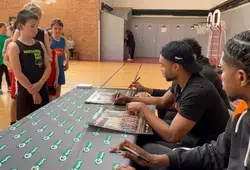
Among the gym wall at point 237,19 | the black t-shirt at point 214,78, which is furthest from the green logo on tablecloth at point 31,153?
the gym wall at point 237,19

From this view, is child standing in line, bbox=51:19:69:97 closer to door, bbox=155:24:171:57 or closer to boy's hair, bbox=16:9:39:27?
boy's hair, bbox=16:9:39:27

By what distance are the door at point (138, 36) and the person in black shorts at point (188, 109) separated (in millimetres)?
13150

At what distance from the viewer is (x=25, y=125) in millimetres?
1479

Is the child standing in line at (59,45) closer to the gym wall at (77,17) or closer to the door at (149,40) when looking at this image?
the gym wall at (77,17)

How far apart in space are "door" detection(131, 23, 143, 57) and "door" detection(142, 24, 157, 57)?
17 centimetres

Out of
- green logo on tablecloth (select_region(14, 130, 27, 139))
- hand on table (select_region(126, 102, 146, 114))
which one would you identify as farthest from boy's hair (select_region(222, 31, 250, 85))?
green logo on tablecloth (select_region(14, 130, 27, 139))

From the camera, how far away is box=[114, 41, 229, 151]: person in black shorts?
1552mm

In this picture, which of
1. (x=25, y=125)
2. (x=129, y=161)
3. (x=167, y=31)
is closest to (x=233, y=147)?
(x=129, y=161)

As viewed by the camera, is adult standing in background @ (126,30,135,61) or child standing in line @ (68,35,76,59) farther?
adult standing in background @ (126,30,135,61)

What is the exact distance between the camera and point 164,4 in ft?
45.8

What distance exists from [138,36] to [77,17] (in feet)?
13.1

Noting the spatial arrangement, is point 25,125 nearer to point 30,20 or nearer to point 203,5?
point 30,20

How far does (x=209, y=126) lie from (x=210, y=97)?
0.19 m

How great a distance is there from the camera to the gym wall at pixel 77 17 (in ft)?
39.0
